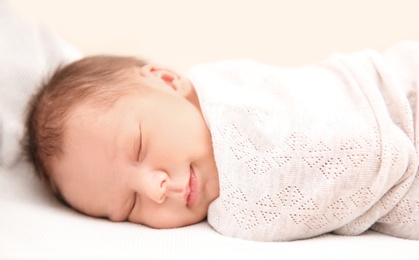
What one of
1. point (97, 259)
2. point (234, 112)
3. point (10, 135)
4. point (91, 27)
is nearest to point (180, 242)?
point (97, 259)

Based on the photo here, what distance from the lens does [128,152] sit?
3.22 ft

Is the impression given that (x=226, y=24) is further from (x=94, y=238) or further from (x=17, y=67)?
(x=94, y=238)

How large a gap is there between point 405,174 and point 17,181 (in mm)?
789

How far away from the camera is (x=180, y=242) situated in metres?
0.83

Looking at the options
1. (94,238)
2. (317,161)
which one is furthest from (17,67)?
(317,161)

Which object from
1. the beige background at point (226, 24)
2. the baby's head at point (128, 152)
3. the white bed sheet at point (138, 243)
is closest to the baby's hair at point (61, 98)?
the baby's head at point (128, 152)

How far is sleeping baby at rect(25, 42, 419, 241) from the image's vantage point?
90 cm

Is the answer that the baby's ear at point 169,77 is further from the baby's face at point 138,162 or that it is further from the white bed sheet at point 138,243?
the white bed sheet at point 138,243

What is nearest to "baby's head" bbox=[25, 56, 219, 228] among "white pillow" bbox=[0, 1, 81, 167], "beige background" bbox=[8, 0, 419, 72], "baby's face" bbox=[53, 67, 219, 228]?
"baby's face" bbox=[53, 67, 219, 228]

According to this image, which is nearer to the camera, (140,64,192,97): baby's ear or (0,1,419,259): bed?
(0,1,419,259): bed

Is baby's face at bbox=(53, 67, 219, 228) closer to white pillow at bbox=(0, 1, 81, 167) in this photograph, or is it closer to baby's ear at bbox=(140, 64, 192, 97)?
baby's ear at bbox=(140, 64, 192, 97)

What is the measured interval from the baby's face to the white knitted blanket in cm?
4

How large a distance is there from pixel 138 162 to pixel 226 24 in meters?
0.98

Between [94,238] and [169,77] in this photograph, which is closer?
[94,238]
